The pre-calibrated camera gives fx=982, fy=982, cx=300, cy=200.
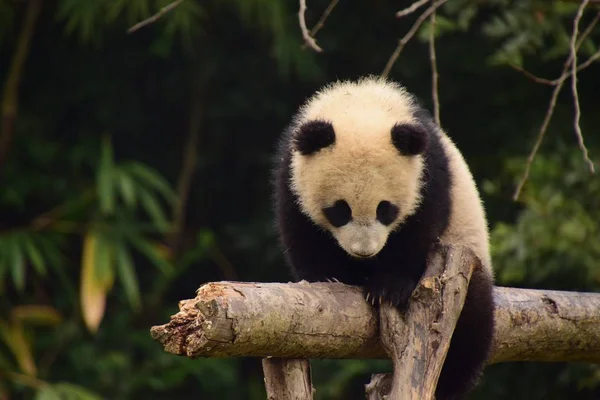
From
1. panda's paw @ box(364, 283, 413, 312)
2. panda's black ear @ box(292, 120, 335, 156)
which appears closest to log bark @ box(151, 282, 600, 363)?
panda's paw @ box(364, 283, 413, 312)

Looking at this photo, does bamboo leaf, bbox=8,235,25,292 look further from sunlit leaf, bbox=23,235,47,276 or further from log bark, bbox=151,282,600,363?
log bark, bbox=151,282,600,363

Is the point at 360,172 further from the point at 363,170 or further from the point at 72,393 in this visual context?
the point at 72,393

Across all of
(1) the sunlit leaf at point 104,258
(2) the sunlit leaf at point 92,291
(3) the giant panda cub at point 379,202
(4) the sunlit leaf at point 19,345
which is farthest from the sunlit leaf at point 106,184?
(3) the giant panda cub at point 379,202

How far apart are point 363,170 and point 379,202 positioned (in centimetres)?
13

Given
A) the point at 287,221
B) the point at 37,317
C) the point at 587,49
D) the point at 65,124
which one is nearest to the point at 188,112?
the point at 65,124

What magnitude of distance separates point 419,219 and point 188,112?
16.4 feet

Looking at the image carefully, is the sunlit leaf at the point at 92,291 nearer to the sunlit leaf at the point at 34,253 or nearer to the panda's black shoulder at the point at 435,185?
the sunlit leaf at the point at 34,253

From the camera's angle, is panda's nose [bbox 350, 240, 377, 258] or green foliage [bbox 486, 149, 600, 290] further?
green foliage [bbox 486, 149, 600, 290]

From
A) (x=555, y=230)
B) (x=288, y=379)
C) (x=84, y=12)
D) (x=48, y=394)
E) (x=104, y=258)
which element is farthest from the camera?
(x=84, y=12)

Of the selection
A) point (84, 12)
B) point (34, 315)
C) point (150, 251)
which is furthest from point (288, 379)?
point (84, 12)

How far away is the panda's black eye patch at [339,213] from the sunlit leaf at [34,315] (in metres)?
4.04

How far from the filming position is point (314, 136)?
3.44 meters

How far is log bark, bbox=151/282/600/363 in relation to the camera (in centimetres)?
278

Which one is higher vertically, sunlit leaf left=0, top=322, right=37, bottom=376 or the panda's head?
the panda's head
